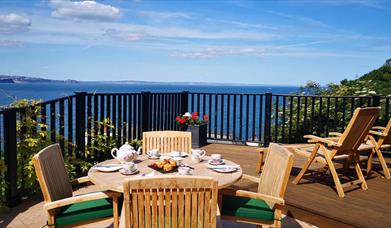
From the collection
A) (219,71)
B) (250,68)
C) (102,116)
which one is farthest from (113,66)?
(102,116)

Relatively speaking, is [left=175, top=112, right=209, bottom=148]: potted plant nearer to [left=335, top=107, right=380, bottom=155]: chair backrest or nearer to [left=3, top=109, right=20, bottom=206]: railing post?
[left=335, top=107, right=380, bottom=155]: chair backrest

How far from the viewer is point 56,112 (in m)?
4.66

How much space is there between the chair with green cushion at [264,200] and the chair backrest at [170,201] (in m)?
0.72

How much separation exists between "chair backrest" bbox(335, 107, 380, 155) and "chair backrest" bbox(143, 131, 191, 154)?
178 centimetres

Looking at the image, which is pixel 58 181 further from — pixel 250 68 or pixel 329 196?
pixel 250 68

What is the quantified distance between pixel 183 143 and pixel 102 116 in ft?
6.80

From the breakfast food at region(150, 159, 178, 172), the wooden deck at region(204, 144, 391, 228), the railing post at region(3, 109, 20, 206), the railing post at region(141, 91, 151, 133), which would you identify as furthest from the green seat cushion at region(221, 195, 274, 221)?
the railing post at region(141, 91, 151, 133)

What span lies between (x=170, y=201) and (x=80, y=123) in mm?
3584

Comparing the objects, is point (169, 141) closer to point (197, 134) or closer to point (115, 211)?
point (115, 211)

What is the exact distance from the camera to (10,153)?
3842 mm

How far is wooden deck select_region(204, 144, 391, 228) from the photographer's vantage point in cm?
336

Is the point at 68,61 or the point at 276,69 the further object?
the point at 68,61

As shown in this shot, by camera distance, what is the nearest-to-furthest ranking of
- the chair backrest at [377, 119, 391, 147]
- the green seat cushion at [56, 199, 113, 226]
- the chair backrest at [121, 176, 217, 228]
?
the chair backrest at [121, 176, 217, 228] < the green seat cushion at [56, 199, 113, 226] < the chair backrest at [377, 119, 391, 147]

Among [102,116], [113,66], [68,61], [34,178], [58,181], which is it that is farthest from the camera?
[113,66]
